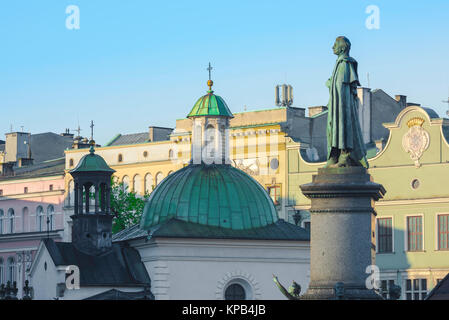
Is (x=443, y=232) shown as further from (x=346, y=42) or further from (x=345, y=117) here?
(x=345, y=117)

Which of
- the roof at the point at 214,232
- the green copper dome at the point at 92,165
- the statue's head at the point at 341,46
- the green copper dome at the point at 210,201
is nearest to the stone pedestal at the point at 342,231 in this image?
the statue's head at the point at 341,46

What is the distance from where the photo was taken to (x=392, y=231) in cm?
9244

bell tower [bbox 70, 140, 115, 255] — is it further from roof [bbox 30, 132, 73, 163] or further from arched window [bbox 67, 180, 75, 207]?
roof [bbox 30, 132, 73, 163]

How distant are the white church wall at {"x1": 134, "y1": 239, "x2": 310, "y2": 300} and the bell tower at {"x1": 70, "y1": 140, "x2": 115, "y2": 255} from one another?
6.66ft

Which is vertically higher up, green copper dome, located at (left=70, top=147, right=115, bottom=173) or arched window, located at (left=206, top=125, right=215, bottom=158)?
arched window, located at (left=206, top=125, right=215, bottom=158)

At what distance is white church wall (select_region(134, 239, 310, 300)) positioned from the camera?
69.1m

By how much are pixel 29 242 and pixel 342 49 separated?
88.8 metres

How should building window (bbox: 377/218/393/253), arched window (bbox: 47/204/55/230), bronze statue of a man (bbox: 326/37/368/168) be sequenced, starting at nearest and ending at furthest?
1. bronze statue of a man (bbox: 326/37/368/168)
2. building window (bbox: 377/218/393/253)
3. arched window (bbox: 47/204/55/230)

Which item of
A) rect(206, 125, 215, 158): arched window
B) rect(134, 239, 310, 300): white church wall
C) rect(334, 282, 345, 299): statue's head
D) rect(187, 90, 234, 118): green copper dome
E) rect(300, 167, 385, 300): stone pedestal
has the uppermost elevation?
rect(187, 90, 234, 118): green copper dome

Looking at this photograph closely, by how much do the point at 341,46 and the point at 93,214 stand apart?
38547 millimetres

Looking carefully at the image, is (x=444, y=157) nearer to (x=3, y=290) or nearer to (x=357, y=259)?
(x=3, y=290)

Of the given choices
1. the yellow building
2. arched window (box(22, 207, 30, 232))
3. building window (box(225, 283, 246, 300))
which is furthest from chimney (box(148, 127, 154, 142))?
building window (box(225, 283, 246, 300))

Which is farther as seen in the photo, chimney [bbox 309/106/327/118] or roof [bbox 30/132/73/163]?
roof [bbox 30/132/73/163]
